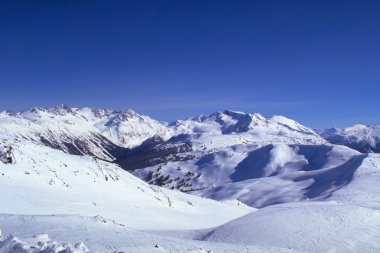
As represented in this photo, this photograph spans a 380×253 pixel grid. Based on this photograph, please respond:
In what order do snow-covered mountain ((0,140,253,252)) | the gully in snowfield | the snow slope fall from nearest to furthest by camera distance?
snow-covered mountain ((0,140,253,252)), the snow slope, the gully in snowfield

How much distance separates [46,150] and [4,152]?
9.91 metres

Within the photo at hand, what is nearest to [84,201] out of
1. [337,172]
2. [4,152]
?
[4,152]

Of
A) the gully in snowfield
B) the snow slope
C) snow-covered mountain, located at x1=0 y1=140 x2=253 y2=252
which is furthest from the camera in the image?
the gully in snowfield

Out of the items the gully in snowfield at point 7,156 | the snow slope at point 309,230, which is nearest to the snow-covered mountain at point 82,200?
the gully in snowfield at point 7,156

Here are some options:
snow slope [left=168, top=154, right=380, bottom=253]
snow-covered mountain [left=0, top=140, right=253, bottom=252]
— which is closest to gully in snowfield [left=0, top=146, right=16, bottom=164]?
snow-covered mountain [left=0, top=140, right=253, bottom=252]

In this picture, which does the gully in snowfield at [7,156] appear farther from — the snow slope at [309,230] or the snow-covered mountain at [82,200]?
the snow slope at [309,230]

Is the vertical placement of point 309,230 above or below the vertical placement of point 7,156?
below

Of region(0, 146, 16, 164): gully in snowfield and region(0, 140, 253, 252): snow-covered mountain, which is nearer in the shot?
region(0, 140, 253, 252): snow-covered mountain

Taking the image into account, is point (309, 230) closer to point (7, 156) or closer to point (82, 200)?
point (82, 200)

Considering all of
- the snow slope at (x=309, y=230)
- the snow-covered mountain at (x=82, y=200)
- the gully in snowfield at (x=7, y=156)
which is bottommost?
the snow slope at (x=309, y=230)

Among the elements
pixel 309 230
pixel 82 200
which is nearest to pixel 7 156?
pixel 82 200

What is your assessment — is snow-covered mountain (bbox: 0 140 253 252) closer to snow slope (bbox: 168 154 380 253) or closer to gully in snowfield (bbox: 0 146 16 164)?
gully in snowfield (bbox: 0 146 16 164)

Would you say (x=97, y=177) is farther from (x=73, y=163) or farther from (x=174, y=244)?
(x=174, y=244)

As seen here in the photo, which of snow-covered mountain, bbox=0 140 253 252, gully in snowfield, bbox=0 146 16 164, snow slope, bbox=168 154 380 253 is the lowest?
snow slope, bbox=168 154 380 253
